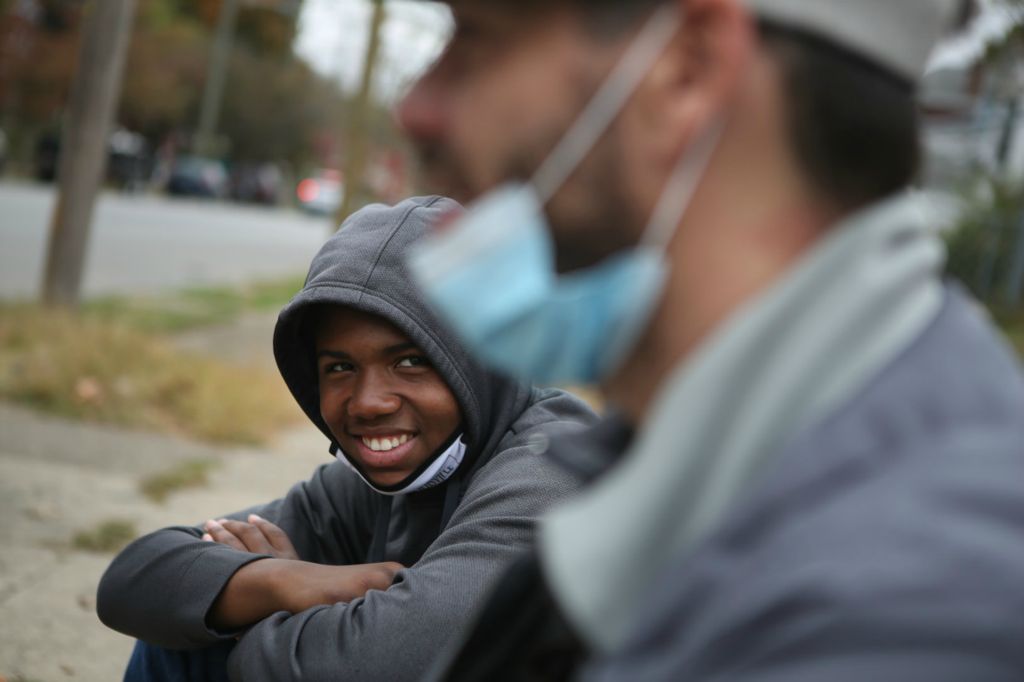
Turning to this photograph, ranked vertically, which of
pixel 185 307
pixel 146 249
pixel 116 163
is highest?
pixel 185 307

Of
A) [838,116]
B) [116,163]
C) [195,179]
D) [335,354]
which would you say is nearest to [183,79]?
[195,179]

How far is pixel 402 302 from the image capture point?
107 inches

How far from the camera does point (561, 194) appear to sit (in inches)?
45.7

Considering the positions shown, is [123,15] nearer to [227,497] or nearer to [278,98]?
[227,497]

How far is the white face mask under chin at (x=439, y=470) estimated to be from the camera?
8.89 feet

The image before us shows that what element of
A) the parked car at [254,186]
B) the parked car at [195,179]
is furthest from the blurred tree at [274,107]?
the parked car at [195,179]

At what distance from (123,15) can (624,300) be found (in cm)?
790

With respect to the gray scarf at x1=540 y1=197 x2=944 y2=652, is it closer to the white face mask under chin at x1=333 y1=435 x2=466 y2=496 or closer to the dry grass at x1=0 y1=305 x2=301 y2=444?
the white face mask under chin at x1=333 y1=435 x2=466 y2=496

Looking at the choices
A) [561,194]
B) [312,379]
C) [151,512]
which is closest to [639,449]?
[561,194]

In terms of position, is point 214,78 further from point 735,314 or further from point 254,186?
point 735,314

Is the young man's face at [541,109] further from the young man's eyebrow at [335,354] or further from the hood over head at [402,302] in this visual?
the young man's eyebrow at [335,354]

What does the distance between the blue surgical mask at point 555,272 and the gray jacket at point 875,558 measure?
213 mm

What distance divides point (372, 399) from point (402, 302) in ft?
0.71

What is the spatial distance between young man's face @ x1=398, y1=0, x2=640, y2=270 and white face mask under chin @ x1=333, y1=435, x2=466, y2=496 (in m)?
1.53
